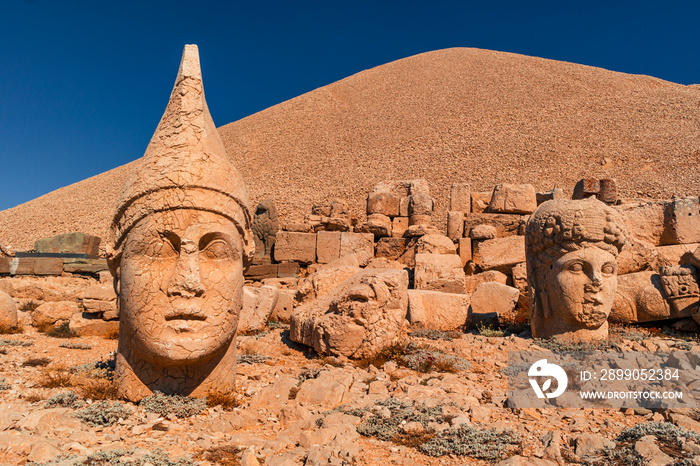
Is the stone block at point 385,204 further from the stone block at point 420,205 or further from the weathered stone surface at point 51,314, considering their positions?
the weathered stone surface at point 51,314

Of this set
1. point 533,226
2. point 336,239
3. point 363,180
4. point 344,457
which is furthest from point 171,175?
point 363,180

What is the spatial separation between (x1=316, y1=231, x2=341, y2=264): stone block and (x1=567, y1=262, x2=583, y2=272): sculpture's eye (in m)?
6.42

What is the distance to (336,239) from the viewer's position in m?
11.3

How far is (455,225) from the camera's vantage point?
36.3ft

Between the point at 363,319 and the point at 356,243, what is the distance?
5.96 meters

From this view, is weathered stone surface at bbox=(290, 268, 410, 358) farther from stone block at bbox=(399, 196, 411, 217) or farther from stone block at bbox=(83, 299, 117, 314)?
stone block at bbox=(399, 196, 411, 217)

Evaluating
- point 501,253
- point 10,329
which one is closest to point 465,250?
point 501,253

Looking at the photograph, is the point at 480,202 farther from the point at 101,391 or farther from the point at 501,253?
the point at 101,391

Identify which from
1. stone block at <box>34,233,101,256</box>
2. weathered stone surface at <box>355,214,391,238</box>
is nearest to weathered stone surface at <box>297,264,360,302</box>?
weathered stone surface at <box>355,214,391,238</box>

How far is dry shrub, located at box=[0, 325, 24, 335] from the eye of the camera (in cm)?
659

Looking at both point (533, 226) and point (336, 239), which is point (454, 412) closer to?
point (533, 226)

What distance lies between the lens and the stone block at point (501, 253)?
9.57m

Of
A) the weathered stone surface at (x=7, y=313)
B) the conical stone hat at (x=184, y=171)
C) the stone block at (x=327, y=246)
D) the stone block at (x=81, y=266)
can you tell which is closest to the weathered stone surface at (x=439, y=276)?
the stone block at (x=327, y=246)

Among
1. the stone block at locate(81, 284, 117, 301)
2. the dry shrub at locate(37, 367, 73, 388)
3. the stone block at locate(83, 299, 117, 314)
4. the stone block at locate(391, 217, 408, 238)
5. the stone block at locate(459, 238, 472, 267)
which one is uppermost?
the stone block at locate(391, 217, 408, 238)
